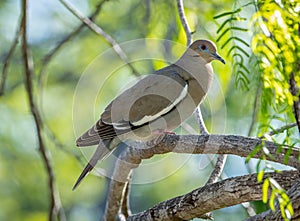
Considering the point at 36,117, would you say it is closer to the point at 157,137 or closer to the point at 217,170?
the point at 157,137

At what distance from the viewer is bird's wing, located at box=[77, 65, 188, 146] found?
3.12 metres

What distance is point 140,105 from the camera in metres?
3.23

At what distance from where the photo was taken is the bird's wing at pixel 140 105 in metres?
3.12

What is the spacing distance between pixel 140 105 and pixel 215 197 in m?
1.11

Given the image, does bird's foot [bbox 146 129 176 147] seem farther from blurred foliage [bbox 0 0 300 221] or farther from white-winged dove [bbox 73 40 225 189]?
blurred foliage [bbox 0 0 300 221]

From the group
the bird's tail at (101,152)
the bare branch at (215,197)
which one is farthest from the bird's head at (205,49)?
the bare branch at (215,197)

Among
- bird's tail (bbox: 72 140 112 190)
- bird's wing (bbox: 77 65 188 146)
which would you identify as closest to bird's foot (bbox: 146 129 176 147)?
bird's wing (bbox: 77 65 188 146)

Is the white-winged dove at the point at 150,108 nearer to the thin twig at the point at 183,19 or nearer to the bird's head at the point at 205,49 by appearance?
the bird's head at the point at 205,49

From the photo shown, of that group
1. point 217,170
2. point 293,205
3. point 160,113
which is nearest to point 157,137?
point 160,113

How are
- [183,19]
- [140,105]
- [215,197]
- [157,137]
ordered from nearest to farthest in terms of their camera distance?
[215,197] → [183,19] → [157,137] → [140,105]

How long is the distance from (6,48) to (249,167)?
9.92 feet

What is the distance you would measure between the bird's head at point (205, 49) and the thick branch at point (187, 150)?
0.66 meters

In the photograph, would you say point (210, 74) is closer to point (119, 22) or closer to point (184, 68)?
point (184, 68)

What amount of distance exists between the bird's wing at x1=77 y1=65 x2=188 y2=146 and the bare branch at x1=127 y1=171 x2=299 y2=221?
756 mm
